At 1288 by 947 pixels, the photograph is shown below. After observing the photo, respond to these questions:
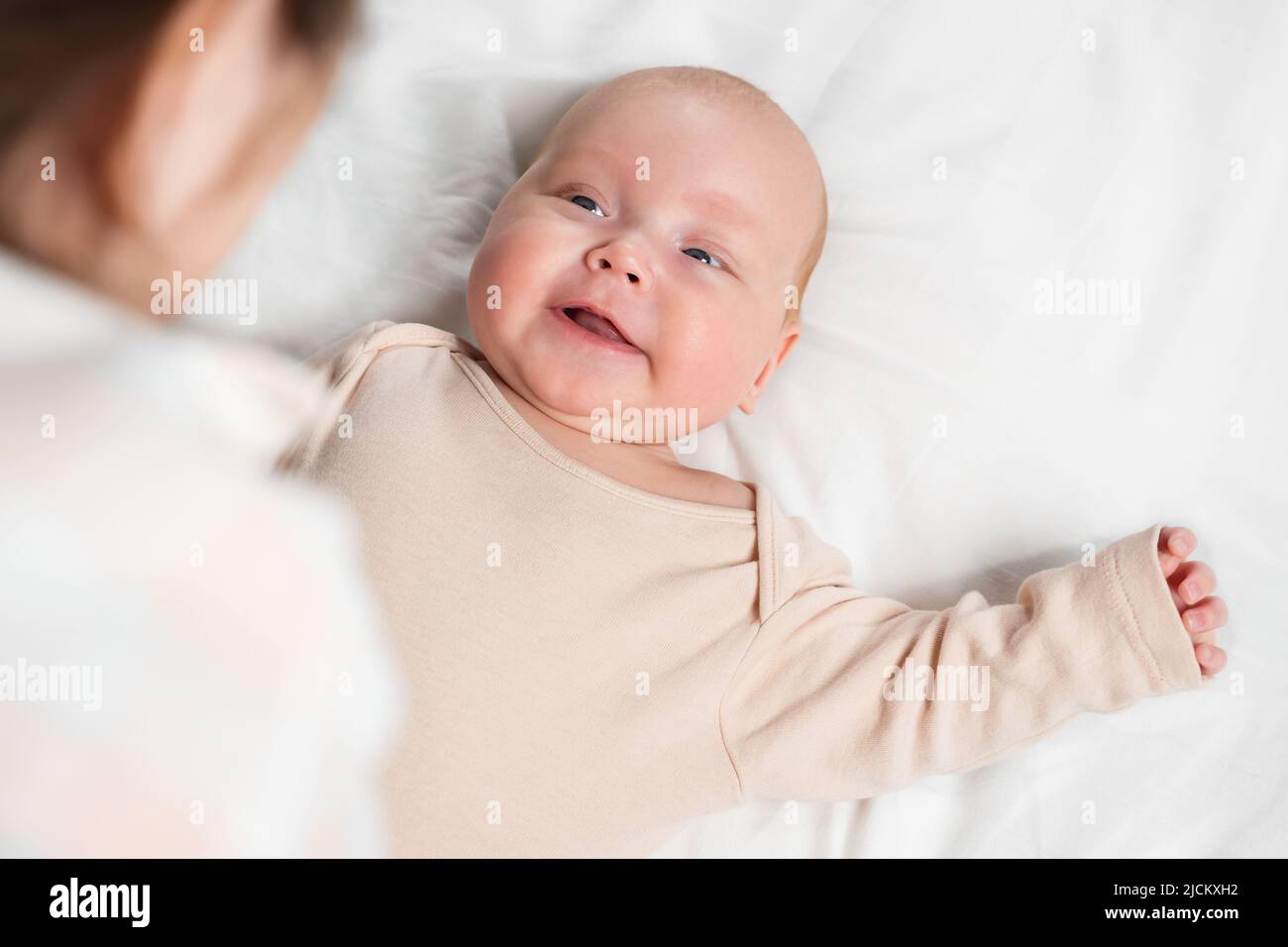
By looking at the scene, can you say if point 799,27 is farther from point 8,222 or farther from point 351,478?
point 8,222

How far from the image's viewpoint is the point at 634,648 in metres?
1.35

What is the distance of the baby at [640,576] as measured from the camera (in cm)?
131

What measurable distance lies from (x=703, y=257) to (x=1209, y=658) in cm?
79

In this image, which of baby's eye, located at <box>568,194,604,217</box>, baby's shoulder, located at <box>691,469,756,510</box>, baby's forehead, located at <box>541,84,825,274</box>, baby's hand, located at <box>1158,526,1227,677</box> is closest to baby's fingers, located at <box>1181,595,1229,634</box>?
baby's hand, located at <box>1158,526,1227,677</box>

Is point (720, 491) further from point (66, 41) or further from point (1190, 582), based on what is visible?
point (66, 41)

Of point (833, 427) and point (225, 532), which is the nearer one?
point (225, 532)

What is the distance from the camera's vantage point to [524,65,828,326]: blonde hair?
1.55 m

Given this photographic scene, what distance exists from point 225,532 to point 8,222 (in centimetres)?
62

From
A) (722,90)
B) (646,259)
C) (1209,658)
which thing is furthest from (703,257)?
(1209,658)

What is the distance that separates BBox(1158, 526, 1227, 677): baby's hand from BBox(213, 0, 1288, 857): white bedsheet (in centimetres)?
10

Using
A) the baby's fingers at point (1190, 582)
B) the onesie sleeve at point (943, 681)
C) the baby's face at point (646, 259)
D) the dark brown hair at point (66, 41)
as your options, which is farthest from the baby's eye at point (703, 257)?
the baby's fingers at point (1190, 582)

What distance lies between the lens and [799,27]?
1693 mm

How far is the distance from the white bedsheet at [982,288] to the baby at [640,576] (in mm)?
111
